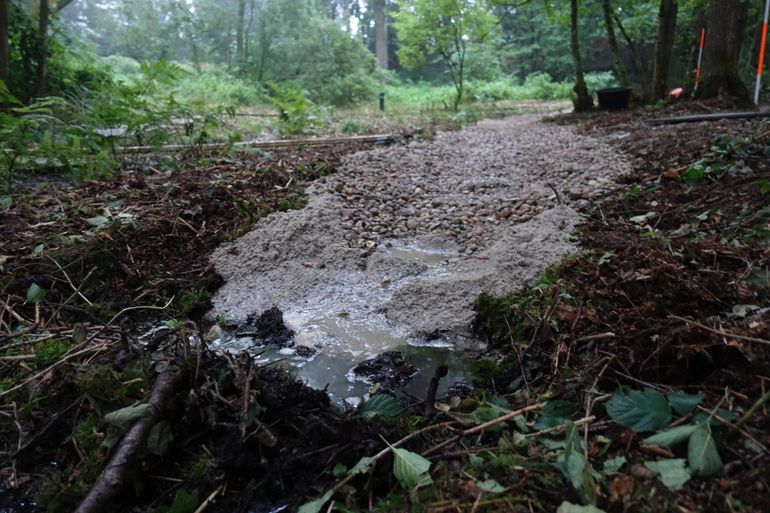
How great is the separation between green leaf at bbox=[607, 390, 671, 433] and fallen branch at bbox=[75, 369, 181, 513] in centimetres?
135

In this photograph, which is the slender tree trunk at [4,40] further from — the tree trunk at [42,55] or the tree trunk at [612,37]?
the tree trunk at [612,37]

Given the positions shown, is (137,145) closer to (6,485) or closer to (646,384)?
(6,485)

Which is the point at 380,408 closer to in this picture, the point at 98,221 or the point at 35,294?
the point at 35,294

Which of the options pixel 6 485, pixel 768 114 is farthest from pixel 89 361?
pixel 768 114

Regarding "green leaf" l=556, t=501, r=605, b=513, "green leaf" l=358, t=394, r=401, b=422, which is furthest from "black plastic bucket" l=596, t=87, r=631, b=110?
"green leaf" l=556, t=501, r=605, b=513

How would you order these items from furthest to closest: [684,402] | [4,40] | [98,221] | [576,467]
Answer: [4,40]
[98,221]
[684,402]
[576,467]

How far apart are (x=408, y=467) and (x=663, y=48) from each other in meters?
9.62

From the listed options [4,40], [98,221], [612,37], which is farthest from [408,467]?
[612,37]

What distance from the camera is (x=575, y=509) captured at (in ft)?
3.47

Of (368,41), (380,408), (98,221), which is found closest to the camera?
(380,408)

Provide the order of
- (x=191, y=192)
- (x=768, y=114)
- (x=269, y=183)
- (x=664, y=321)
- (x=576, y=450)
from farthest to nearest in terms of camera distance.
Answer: (x=768, y=114), (x=269, y=183), (x=191, y=192), (x=664, y=321), (x=576, y=450)

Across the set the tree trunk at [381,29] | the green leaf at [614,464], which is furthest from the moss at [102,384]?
the tree trunk at [381,29]

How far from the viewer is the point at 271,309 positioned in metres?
2.54

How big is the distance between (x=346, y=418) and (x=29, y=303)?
6.17 feet
